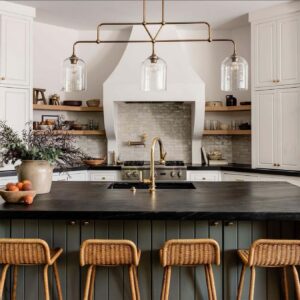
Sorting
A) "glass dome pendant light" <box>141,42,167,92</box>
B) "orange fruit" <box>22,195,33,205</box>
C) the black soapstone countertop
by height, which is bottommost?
the black soapstone countertop

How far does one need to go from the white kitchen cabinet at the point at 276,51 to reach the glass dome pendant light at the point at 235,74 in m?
2.48

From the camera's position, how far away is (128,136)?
6531 millimetres

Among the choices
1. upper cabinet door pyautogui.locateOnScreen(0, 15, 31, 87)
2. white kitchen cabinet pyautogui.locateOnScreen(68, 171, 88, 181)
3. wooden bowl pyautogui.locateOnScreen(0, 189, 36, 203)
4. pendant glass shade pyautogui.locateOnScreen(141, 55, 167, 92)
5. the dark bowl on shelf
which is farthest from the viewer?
the dark bowl on shelf

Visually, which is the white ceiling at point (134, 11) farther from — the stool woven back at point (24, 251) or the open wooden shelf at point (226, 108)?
the stool woven back at point (24, 251)

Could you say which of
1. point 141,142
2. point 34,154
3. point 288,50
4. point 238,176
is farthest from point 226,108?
point 34,154

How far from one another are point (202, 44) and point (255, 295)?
4.65 metres

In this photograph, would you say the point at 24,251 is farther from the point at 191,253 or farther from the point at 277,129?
the point at 277,129

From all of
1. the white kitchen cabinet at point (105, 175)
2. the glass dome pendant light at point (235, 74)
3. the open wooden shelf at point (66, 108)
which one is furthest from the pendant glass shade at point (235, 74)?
the open wooden shelf at point (66, 108)

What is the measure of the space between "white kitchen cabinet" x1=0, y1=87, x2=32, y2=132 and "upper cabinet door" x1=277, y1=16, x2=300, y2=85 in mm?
3404

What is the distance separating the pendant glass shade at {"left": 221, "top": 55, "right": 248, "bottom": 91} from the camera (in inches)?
118

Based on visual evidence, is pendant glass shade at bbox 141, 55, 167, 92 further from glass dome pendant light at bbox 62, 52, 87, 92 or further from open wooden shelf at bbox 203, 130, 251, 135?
open wooden shelf at bbox 203, 130, 251, 135

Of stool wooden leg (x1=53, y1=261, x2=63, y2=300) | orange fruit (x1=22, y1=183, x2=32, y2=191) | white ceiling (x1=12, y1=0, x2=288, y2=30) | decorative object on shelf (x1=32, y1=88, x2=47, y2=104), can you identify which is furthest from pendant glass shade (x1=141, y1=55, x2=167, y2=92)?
decorative object on shelf (x1=32, y1=88, x2=47, y2=104)

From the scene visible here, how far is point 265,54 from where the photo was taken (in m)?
5.45

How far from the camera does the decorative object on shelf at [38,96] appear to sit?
589cm
